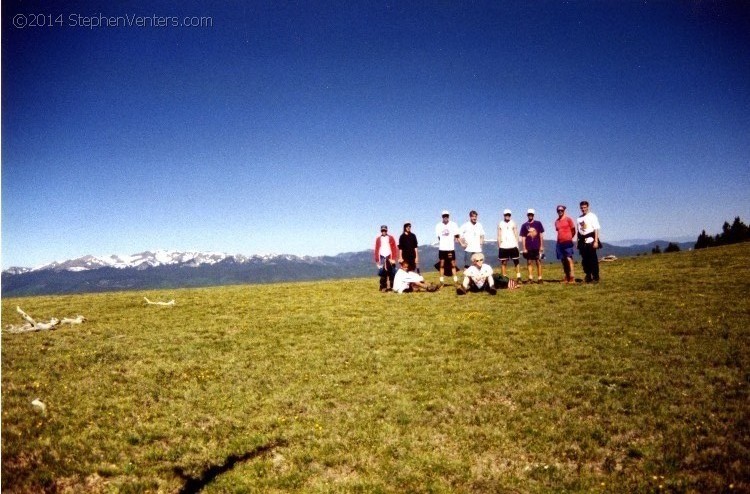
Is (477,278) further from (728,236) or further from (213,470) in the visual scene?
(728,236)

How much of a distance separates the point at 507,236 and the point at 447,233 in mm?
3542

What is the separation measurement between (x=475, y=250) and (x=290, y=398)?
16050mm

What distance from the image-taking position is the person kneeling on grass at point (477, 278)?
23.1 m

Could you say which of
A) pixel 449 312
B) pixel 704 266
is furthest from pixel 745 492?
pixel 704 266

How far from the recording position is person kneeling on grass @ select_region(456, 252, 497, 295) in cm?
2312

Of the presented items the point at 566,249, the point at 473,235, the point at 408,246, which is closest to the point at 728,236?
the point at 566,249

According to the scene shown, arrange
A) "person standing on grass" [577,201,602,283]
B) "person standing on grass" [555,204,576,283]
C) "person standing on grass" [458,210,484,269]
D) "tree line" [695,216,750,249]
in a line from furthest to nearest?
"tree line" [695,216,750,249] < "person standing on grass" [458,210,484,269] < "person standing on grass" [555,204,576,283] < "person standing on grass" [577,201,602,283]

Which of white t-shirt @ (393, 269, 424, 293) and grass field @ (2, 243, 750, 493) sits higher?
white t-shirt @ (393, 269, 424, 293)

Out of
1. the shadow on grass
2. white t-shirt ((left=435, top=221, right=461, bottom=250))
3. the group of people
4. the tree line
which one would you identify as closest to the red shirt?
the group of people

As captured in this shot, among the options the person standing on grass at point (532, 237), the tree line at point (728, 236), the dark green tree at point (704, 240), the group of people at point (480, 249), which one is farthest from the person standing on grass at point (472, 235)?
the dark green tree at point (704, 240)

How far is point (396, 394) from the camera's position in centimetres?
1128

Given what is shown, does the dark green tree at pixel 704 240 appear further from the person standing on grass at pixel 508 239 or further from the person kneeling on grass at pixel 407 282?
the person kneeling on grass at pixel 407 282

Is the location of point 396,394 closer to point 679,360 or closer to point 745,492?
point 745,492

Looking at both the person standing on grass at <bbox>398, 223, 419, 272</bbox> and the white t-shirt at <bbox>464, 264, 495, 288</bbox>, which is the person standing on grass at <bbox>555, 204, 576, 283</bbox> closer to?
the white t-shirt at <bbox>464, 264, 495, 288</bbox>
